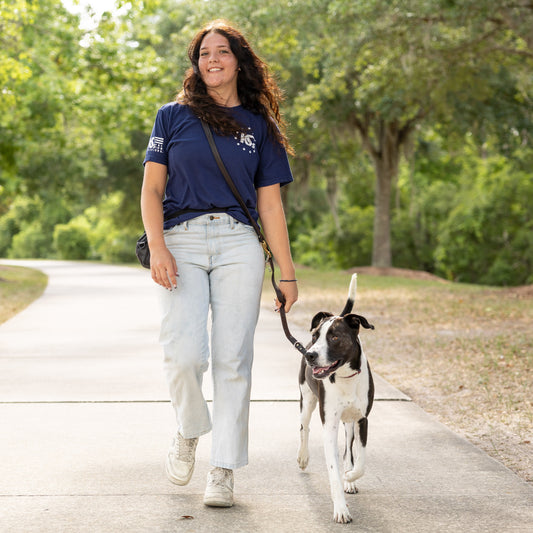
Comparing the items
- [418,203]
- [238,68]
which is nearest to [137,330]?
[238,68]

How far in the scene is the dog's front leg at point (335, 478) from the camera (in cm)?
354

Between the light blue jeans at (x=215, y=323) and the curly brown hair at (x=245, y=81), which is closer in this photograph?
the light blue jeans at (x=215, y=323)

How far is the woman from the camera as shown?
144 inches

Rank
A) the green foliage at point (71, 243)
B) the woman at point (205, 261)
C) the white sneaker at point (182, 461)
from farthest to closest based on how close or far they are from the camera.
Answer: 1. the green foliage at point (71, 243)
2. the white sneaker at point (182, 461)
3. the woman at point (205, 261)

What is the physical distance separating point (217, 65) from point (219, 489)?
6.46 feet

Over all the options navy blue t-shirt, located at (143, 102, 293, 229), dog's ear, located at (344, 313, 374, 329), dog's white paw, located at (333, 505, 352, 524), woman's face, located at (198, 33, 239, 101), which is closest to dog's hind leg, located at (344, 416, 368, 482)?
dog's white paw, located at (333, 505, 352, 524)

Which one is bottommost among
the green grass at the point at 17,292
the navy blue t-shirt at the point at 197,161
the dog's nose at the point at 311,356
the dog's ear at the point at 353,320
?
the green grass at the point at 17,292

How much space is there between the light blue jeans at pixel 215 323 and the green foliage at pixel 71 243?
52.2 meters

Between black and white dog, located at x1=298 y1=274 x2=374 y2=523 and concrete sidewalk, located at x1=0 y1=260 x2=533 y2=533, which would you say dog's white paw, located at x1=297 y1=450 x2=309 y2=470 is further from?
black and white dog, located at x1=298 y1=274 x2=374 y2=523

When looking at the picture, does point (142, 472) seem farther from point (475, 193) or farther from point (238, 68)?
point (475, 193)

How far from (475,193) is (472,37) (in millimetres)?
11908

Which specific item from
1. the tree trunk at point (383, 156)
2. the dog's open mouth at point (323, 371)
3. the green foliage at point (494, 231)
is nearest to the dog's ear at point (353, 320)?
the dog's open mouth at point (323, 371)

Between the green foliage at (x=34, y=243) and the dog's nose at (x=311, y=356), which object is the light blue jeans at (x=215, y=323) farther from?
the green foliage at (x=34, y=243)

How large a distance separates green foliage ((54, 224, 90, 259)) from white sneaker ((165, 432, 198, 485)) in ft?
171
